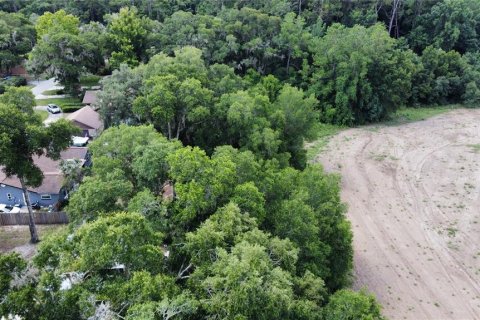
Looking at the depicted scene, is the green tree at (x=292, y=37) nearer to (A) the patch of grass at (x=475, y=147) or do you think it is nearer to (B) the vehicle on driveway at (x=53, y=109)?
(A) the patch of grass at (x=475, y=147)

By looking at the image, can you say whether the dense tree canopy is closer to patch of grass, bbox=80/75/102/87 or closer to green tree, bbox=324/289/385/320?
green tree, bbox=324/289/385/320

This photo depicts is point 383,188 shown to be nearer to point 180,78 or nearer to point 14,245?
point 180,78

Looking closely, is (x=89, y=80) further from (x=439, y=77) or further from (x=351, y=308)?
(x=351, y=308)

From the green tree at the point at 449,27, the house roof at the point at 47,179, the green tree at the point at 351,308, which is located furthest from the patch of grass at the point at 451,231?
the green tree at the point at 449,27

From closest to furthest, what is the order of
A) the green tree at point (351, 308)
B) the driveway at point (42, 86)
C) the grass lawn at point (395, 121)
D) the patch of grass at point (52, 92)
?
the green tree at point (351, 308), the grass lawn at point (395, 121), the driveway at point (42, 86), the patch of grass at point (52, 92)

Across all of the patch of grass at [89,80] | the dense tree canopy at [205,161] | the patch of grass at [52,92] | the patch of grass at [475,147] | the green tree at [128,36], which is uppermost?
the green tree at [128,36]

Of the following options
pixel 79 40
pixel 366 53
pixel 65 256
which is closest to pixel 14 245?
A: pixel 65 256

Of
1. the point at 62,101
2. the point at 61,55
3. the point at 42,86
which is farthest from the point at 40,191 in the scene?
the point at 42,86
